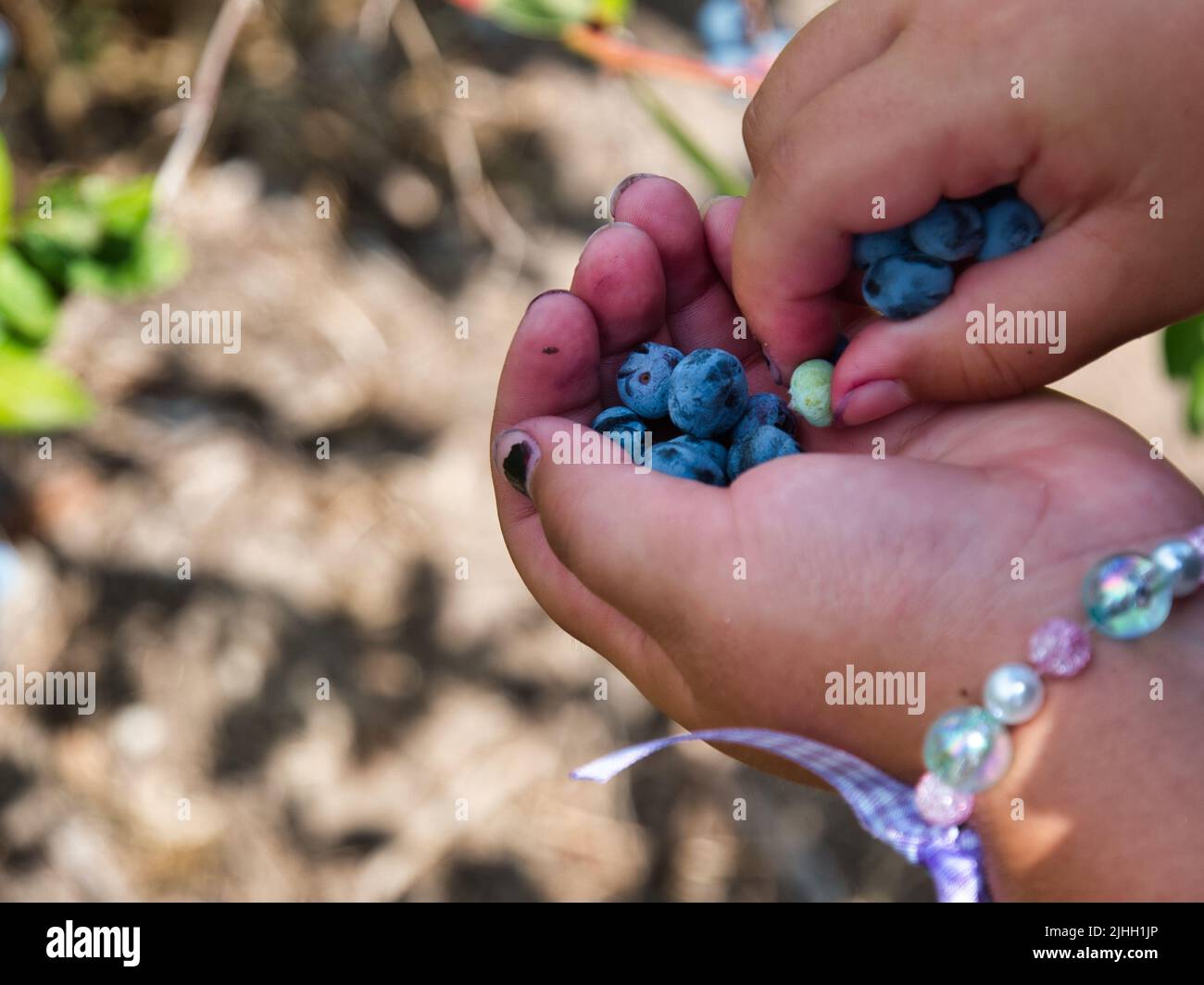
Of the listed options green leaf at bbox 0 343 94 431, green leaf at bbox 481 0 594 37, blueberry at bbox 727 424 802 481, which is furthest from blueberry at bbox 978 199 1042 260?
green leaf at bbox 0 343 94 431

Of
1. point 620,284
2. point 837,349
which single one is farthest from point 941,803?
point 620,284

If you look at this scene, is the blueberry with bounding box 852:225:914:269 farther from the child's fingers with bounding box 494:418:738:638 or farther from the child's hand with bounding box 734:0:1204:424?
the child's fingers with bounding box 494:418:738:638

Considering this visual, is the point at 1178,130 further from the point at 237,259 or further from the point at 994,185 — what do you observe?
the point at 237,259

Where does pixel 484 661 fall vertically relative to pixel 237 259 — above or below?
below

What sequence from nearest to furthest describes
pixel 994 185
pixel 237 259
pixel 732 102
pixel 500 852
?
pixel 994 185, pixel 500 852, pixel 237 259, pixel 732 102
